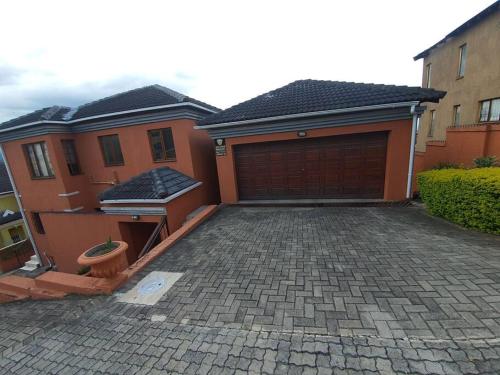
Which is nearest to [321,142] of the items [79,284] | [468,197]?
[468,197]

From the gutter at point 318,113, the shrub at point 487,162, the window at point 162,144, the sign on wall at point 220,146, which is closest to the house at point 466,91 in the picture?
the shrub at point 487,162

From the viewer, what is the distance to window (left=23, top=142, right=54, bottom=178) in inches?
393

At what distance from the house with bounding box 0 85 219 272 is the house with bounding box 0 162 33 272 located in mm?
5455

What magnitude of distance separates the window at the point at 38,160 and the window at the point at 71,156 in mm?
724

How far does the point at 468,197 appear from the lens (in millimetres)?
4809

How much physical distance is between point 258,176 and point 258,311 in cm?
574

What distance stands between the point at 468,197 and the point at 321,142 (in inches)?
155

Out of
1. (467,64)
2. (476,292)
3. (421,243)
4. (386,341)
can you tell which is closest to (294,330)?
(386,341)

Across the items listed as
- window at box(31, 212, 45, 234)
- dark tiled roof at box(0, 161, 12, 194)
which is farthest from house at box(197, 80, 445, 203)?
dark tiled roof at box(0, 161, 12, 194)

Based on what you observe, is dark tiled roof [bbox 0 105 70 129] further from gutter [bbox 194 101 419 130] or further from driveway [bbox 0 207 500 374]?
driveway [bbox 0 207 500 374]

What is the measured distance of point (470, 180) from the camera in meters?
4.70

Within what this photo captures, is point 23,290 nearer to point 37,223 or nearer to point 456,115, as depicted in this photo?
point 37,223

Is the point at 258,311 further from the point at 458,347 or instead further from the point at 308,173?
the point at 308,173

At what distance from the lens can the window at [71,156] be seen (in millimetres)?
10052
